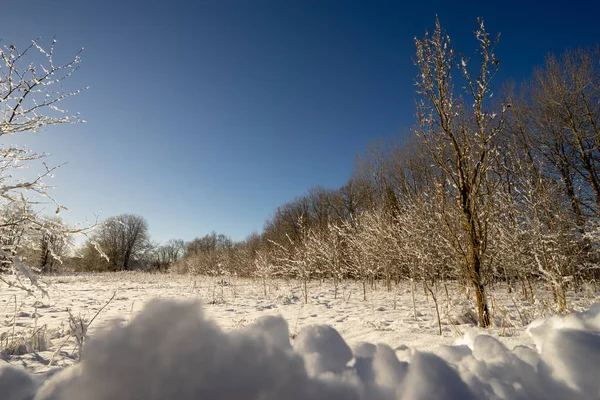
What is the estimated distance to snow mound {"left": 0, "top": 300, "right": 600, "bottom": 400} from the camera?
333 millimetres

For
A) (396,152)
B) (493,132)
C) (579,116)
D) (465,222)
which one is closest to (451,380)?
(465,222)

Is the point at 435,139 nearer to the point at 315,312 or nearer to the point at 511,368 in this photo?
the point at 511,368

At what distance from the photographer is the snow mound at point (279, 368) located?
0.33 meters

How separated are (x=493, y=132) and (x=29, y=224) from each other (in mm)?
5260

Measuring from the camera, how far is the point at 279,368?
15.1 inches

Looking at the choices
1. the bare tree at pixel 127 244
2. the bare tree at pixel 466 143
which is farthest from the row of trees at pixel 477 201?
the bare tree at pixel 127 244

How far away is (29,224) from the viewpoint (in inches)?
115

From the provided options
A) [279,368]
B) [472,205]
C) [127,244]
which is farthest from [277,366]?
[127,244]

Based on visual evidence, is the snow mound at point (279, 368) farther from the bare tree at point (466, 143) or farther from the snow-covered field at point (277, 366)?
the bare tree at point (466, 143)

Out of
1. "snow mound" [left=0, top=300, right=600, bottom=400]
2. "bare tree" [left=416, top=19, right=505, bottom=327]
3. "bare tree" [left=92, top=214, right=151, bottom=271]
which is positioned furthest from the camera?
"bare tree" [left=92, top=214, right=151, bottom=271]

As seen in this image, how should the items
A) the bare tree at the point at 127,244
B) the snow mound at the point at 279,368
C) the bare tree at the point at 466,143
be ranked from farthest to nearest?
the bare tree at the point at 127,244
the bare tree at the point at 466,143
the snow mound at the point at 279,368

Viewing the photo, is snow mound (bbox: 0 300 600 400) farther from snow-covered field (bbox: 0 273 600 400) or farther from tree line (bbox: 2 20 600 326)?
tree line (bbox: 2 20 600 326)

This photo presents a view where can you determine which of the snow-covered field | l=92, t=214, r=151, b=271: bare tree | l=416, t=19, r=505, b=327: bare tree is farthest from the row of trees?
l=92, t=214, r=151, b=271: bare tree

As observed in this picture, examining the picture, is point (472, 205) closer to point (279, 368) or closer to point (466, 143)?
point (466, 143)
